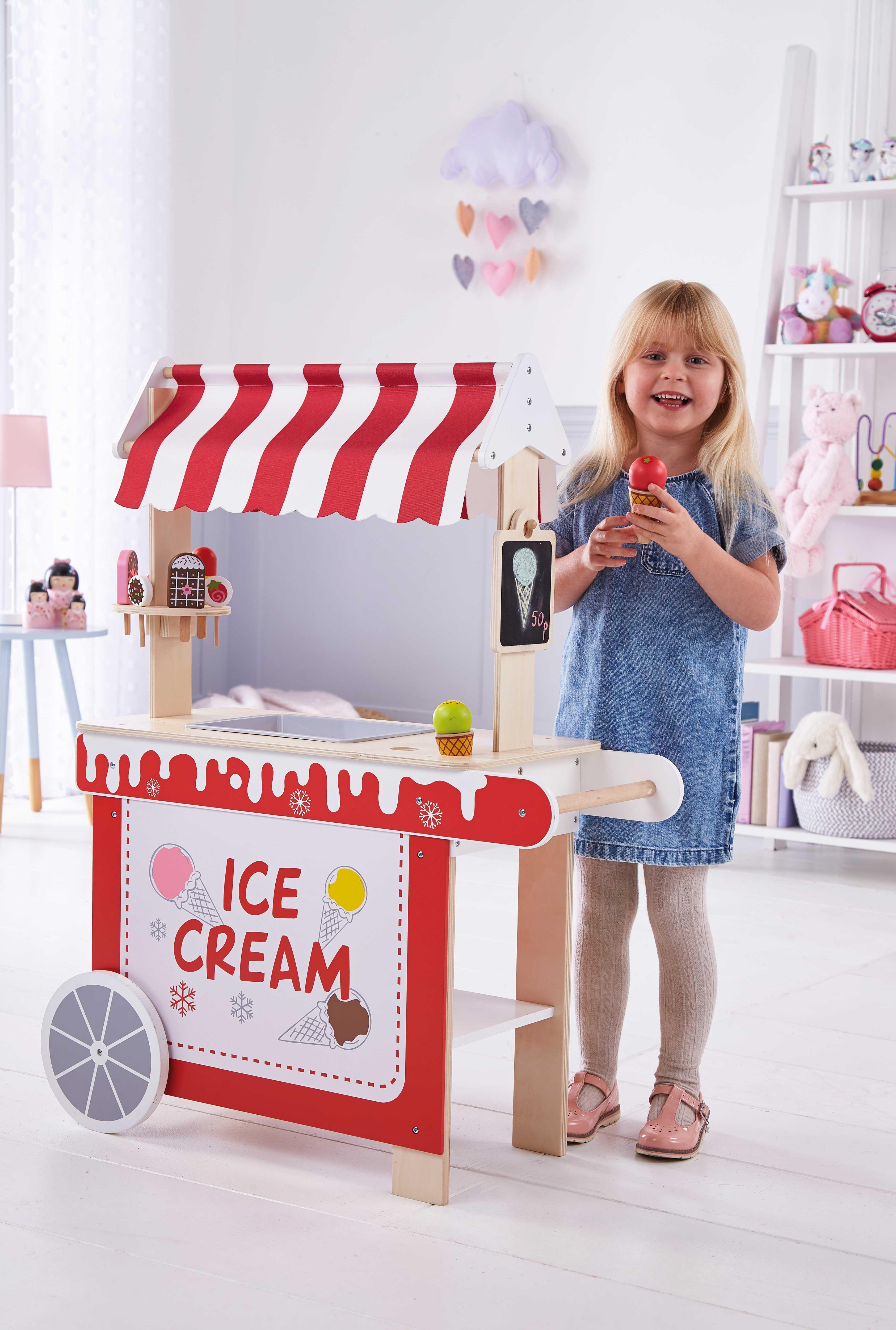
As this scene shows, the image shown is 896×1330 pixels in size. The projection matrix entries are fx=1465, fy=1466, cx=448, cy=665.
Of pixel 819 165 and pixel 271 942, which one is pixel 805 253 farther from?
pixel 271 942

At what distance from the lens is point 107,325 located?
446 centimetres

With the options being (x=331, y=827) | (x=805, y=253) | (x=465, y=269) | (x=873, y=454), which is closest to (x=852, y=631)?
(x=873, y=454)

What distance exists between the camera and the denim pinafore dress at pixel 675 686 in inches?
70.6

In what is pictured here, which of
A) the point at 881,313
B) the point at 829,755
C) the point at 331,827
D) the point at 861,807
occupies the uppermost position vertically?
the point at 881,313

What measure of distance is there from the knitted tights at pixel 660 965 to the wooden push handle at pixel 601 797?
147mm

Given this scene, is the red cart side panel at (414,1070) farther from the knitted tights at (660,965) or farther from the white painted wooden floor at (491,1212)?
the knitted tights at (660,965)

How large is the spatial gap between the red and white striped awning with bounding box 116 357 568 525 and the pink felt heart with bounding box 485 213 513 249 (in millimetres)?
2688

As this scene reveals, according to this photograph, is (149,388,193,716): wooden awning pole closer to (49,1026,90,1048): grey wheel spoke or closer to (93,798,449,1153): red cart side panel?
(93,798,449,1153): red cart side panel

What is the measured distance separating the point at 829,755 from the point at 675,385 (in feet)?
6.29

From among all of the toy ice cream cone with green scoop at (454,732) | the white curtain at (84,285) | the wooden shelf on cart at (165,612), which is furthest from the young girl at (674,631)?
the white curtain at (84,285)

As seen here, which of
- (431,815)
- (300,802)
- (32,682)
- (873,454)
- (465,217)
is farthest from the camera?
(465,217)

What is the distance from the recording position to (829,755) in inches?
138

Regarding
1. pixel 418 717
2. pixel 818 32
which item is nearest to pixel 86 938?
pixel 418 717

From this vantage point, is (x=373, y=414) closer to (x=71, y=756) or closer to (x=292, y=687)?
(x=71, y=756)
